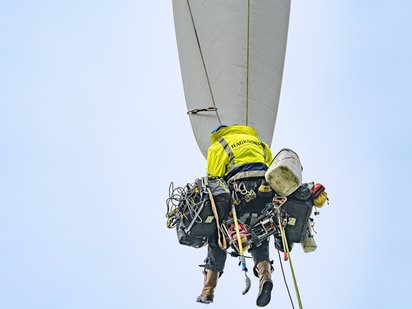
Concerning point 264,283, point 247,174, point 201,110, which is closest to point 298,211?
point 247,174

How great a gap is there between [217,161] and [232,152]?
176mm

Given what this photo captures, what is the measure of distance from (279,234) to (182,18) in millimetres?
4119

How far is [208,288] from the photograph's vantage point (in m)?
9.05

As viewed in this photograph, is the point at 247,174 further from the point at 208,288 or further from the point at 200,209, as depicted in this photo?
the point at 208,288

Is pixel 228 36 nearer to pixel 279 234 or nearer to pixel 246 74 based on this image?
pixel 246 74

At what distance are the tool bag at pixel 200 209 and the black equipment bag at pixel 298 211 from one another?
57 cm

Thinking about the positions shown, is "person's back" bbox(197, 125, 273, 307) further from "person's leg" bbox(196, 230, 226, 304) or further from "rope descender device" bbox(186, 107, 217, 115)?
"rope descender device" bbox(186, 107, 217, 115)

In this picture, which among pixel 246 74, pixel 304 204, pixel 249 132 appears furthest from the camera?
pixel 246 74

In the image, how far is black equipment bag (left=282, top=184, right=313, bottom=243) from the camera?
8.72 metres

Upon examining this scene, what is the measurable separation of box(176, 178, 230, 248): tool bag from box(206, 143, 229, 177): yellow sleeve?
300mm

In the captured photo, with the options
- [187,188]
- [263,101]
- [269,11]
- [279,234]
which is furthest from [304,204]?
[269,11]

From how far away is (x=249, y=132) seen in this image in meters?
9.75

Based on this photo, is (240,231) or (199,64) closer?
(240,231)

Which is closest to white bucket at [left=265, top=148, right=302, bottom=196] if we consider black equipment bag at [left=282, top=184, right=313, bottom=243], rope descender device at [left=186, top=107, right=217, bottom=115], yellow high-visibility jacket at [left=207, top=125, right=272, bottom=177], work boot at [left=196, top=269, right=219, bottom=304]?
black equipment bag at [left=282, top=184, right=313, bottom=243]
